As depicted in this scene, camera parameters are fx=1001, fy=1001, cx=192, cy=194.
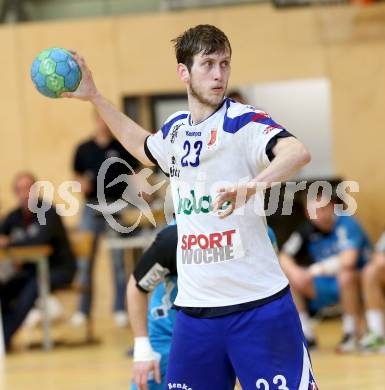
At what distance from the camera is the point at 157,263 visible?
402cm

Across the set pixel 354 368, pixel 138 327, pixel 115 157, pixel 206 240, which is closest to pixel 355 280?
pixel 354 368

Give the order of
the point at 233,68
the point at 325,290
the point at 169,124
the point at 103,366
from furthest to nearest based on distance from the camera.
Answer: the point at 233,68 < the point at 325,290 < the point at 103,366 < the point at 169,124

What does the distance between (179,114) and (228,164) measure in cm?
37

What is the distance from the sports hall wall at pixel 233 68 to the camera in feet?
36.4

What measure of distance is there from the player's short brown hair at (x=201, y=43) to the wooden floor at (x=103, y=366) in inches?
142

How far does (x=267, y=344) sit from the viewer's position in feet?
11.0

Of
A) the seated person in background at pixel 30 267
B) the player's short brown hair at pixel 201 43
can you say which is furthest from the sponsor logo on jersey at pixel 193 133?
the seated person in background at pixel 30 267

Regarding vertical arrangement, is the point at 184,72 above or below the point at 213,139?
above

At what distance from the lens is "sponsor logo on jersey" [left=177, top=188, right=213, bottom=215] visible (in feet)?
11.2

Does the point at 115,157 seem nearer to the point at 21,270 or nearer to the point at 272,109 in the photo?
the point at 21,270

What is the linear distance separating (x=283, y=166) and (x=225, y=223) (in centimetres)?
41

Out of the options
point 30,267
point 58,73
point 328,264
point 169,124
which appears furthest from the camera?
point 30,267

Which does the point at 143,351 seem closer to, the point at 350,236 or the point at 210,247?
the point at 210,247

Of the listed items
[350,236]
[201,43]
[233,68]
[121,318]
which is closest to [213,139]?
[201,43]
